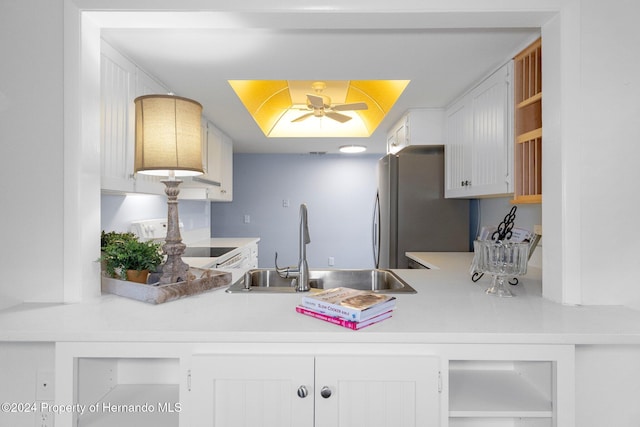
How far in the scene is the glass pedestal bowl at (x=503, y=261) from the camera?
1.38 m

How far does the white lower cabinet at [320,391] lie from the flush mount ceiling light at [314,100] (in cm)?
196

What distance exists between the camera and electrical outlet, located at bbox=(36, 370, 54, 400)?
107cm

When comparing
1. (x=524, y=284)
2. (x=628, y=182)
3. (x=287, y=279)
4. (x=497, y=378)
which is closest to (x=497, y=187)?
(x=524, y=284)

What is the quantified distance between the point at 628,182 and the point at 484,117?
3.55 feet

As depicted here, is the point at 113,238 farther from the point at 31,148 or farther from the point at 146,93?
the point at 146,93

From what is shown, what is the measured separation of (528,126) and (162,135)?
71.4 inches

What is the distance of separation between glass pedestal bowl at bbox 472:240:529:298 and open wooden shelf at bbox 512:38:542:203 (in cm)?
53

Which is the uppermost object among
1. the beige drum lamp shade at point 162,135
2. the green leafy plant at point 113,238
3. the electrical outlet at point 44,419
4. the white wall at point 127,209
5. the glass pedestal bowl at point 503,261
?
the beige drum lamp shade at point 162,135

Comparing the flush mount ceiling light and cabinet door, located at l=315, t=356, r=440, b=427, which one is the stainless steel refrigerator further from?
cabinet door, located at l=315, t=356, r=440, b=427

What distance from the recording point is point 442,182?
9.80 ft

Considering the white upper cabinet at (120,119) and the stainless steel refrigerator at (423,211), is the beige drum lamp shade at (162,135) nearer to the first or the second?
the white upper cabinet at (120,119)

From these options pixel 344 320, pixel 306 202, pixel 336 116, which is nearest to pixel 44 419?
pixel 344 320

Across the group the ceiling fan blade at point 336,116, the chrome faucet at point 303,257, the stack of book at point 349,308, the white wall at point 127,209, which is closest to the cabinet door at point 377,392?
the stack of book at point 349,308

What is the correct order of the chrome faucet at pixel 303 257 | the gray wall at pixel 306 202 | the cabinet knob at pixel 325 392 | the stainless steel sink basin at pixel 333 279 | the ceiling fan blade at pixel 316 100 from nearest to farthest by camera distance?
the cabinet knob at pixel 325 392, the chrome faucet at pixel 303 257, the stainless steel sink basin at pixel 333 279, the ceiling fan blade at pixel 316 100, the gray wall at pixel 306 202
